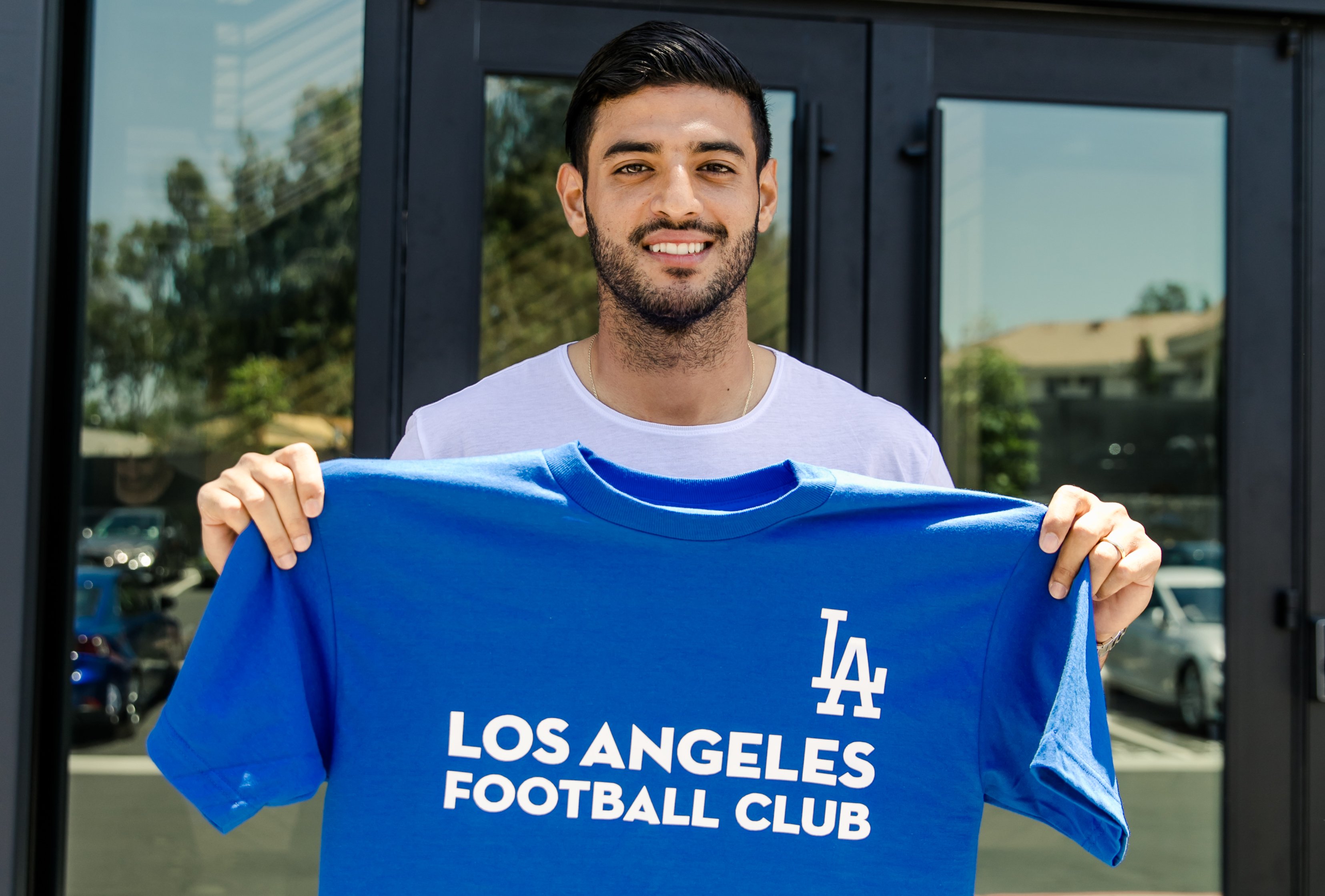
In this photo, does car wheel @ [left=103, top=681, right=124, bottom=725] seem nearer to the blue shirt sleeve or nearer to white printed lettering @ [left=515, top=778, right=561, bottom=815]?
the blue shirt sleeve

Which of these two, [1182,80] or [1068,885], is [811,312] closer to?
[1182,80]

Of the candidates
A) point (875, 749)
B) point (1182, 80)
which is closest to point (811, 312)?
point (1182, 80)

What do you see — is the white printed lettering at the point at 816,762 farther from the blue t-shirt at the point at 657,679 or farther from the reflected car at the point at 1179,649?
the reflected car at the point at 1179,649

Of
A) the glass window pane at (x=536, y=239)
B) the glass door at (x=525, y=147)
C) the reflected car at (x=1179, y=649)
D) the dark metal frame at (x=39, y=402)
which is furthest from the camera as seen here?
the reflected car at (x=1179, y=649)

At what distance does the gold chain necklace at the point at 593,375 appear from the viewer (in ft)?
6.09

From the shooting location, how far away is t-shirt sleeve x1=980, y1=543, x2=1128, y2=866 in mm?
1329

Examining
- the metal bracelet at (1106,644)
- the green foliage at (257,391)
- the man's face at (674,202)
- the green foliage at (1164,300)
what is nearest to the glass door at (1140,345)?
the green foliage at (1164,300)

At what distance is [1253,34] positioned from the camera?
8.63 ft

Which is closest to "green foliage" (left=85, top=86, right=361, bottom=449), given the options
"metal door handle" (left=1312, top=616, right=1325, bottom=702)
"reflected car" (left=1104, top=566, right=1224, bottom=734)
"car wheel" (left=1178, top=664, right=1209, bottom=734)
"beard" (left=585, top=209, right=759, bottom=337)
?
"beard" (left=585, top=209, right=759, bottom=337)

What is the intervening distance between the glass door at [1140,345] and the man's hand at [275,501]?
5.13 feet

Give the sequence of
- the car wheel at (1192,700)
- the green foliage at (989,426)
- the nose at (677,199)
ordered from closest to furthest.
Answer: the nose at (677,199) → the car wheel at (1192,700) → the green foliage at (989,426)

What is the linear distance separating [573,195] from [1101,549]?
112 cm

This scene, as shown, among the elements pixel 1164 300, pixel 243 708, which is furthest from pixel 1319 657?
pixel 243 708

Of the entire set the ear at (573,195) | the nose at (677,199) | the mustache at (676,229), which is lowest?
the mustache at (676,229)
